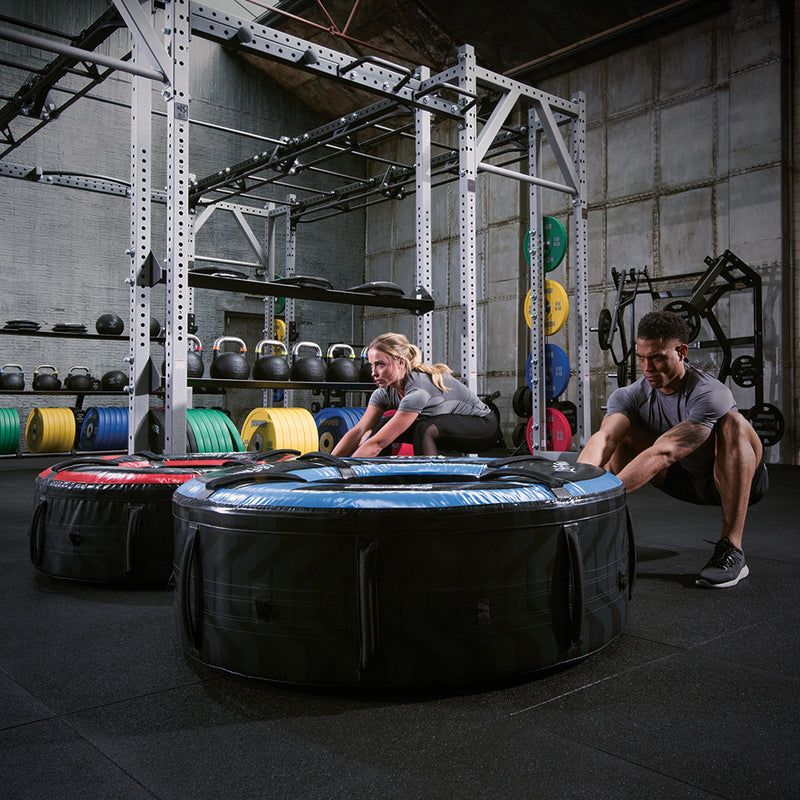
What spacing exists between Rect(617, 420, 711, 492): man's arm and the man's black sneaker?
336 mm

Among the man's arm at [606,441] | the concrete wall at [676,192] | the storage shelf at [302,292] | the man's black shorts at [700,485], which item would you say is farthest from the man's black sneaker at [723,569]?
the concrete wall at [676,192]

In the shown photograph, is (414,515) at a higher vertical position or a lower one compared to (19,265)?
lower

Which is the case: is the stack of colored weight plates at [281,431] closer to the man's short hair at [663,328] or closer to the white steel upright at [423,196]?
the white steel upright at [423,196]

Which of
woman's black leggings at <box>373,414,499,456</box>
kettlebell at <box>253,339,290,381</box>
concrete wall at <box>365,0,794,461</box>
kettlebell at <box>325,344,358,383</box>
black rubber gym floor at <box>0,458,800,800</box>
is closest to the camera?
black rubber gym floor at <box>0,458,800,800</box>

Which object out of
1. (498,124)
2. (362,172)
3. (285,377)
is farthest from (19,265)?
(498,124)

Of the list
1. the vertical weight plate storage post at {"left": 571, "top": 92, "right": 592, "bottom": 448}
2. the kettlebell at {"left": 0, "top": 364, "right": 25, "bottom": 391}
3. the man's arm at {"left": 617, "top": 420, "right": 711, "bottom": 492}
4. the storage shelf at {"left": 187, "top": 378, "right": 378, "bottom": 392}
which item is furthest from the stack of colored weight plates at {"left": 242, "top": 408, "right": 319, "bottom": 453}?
the man's arm at {"left": 617, "top": 420, "right": 711, "bottom": 492}

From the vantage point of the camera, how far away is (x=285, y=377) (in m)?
5.84

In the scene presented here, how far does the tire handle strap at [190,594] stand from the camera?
1528mm

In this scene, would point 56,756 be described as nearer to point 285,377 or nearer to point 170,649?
point 170,649

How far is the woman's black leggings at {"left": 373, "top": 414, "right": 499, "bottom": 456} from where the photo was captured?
3506 mm

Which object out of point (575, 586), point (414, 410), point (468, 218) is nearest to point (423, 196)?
point (468, 218)

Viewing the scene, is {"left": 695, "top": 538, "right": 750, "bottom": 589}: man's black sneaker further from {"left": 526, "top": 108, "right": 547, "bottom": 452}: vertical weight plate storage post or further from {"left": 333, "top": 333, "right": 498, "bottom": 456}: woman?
{"left": 526, "top": 108, "right": 547, "bottom": 452}: vertical weight plate storage post

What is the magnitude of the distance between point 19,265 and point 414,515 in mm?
8676

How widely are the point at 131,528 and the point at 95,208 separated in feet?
26.5
